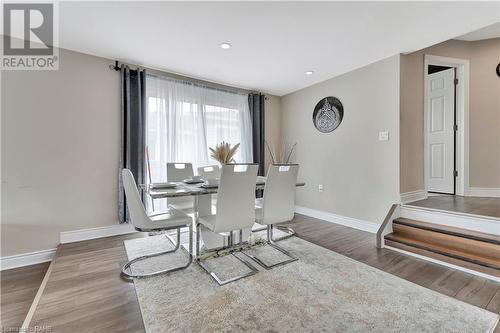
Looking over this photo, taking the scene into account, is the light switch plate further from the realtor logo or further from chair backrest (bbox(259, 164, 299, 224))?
the realtor logo

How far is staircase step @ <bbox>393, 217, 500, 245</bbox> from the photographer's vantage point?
2.25 m

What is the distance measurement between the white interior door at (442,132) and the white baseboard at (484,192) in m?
0.23

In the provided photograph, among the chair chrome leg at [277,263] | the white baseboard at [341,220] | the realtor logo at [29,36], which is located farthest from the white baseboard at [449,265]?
the realtor logo at [29,36]

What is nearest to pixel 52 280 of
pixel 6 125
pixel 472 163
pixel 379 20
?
pixel 6 125

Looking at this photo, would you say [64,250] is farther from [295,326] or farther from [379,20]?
[379,20]

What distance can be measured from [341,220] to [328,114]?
1881mm

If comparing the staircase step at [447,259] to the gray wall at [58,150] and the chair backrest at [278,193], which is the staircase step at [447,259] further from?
the gray wall at [58,150]

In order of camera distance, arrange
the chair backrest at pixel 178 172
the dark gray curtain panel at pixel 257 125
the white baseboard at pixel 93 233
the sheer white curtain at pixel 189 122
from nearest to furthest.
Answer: the white baseboard at pixel 93 233, the chair backrest at pixel 178 172, the sheer white curtain at pixel 189 122, the dark gray curtain panel at pixel 257 125

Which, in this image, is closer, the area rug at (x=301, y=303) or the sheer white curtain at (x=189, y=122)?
the area rug at (x=301, y=303)

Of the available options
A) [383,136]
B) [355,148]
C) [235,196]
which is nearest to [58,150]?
[235,196]

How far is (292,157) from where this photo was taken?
486 cm

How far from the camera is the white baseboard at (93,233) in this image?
2.92 m

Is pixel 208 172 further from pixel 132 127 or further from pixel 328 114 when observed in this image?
pixel 328 114

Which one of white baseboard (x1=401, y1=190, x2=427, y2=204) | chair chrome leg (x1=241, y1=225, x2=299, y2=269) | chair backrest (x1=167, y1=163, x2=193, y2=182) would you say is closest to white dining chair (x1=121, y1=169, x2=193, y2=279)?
chair chrome leg (x1=241, y1=225, x2=299, y2=269)
